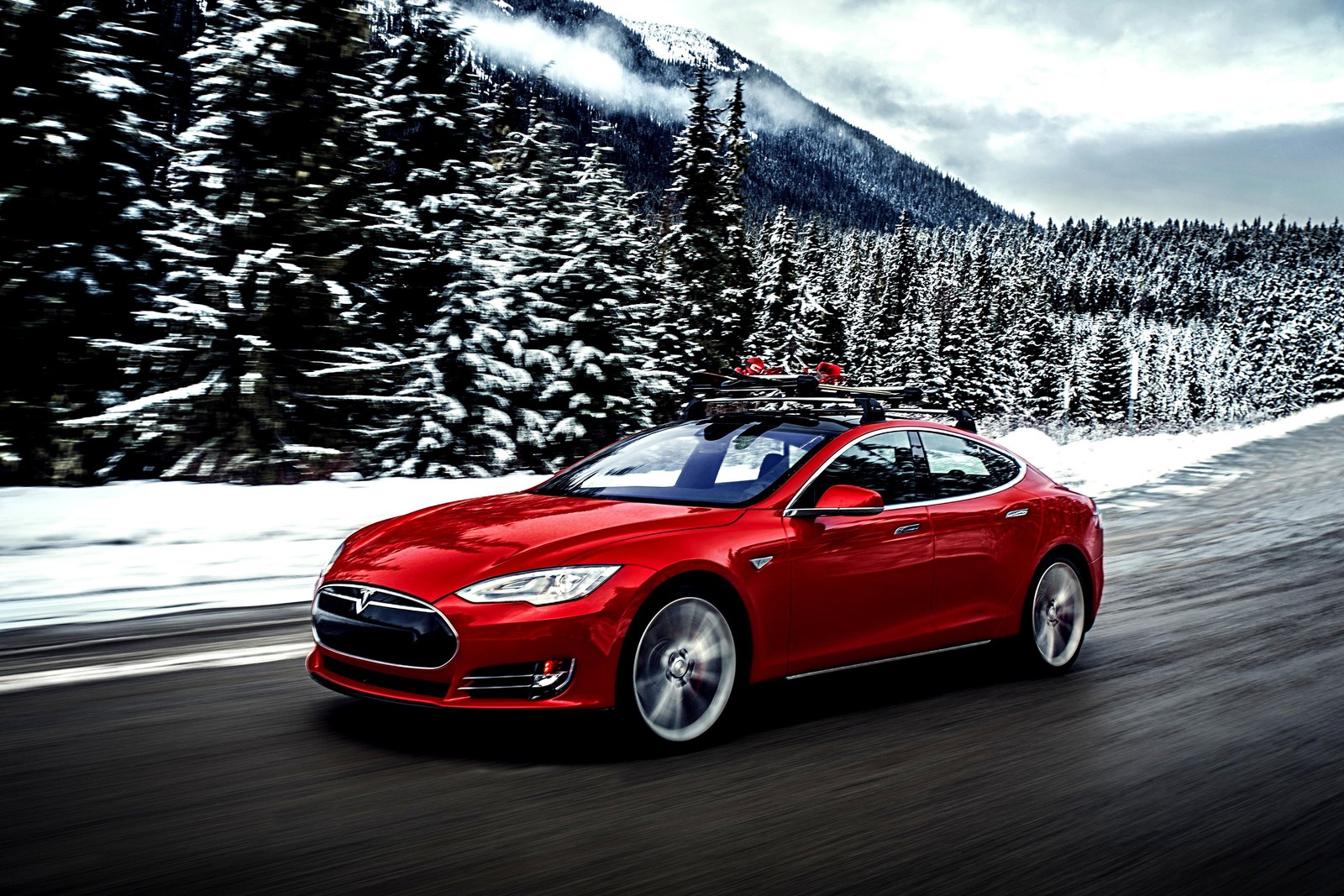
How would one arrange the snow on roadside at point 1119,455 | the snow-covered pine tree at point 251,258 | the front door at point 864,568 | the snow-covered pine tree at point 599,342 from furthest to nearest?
the snow-covered pine tree at point 599,342
the snow on roadside at point 1119,455
the snow-covered pine tree at point 251,258
the front door at point 864,568

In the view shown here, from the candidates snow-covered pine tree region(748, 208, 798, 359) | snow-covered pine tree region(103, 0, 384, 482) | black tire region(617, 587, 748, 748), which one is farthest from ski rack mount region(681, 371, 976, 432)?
snow-covered pine tree region(748, 208, 798, 359)

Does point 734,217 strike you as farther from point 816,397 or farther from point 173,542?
point 816,397

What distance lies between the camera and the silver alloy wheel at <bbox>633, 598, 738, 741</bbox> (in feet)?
15.9

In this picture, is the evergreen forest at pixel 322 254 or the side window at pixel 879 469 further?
the evergreen forest at pixel 322 254

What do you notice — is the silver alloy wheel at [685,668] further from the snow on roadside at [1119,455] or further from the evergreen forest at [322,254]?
the snow on roadside at [1119,455]

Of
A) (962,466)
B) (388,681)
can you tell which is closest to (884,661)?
(962,466)

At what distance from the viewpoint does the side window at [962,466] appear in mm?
6382

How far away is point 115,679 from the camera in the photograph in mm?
6078

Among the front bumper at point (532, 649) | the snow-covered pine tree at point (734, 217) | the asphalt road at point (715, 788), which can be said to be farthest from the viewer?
the snow-covered pine tree at point (734, 217)

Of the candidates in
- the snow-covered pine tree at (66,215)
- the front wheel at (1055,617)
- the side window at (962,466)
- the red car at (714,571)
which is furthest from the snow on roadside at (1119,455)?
the snow-covered pine tree at (66,215)

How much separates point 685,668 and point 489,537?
997 mm

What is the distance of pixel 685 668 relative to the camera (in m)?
4.97

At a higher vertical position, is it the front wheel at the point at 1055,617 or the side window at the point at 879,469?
the side window at the point at 879,469

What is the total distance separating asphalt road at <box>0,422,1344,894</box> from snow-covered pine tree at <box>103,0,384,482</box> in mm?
13507
